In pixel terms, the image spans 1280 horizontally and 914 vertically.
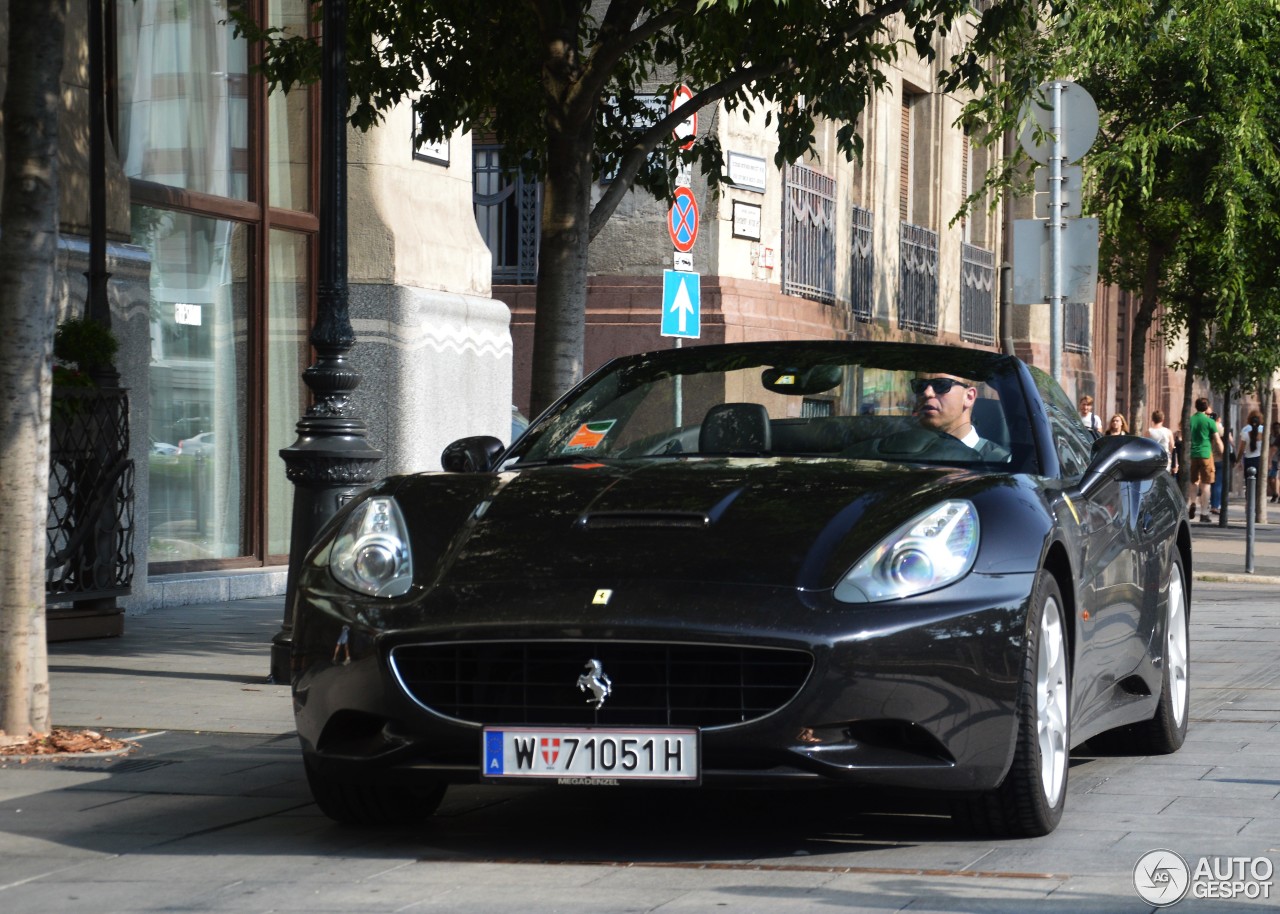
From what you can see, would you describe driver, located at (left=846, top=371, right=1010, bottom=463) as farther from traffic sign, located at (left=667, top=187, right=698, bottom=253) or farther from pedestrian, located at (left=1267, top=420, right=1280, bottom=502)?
pedestrian, located at (left=1267, top=420, right=1280, bottom=502)

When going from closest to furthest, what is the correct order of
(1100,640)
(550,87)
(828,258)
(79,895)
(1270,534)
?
1. (79,895)
2. (1100,640)
3. (550,87)
4. (828,258)
5. (1270,534)

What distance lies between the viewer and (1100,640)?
6.61 m

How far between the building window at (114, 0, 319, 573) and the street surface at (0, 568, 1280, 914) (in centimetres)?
624

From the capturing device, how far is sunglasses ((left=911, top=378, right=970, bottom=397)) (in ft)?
21.9

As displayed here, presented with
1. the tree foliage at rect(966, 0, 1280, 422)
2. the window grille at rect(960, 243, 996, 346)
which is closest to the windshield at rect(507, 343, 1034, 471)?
the tree foliage at rect(966, 0, 1280, 422)

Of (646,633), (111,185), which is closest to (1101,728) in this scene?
(646,633)

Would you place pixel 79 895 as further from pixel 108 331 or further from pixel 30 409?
pixel 108 331

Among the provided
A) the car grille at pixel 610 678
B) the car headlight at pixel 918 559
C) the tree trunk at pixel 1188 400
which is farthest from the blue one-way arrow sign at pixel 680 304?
the tree trunk at pixel 1188 400

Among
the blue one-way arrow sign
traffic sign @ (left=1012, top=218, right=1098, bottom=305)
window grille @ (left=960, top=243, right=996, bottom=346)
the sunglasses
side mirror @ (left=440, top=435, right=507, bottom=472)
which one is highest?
window grille @ (left=960, top=243, right=996, bottom=346)

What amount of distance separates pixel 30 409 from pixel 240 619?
5517 mm

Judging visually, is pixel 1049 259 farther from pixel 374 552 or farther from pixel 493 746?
pixel 493 746

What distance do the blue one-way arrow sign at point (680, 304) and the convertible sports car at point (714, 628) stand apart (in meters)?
7.57

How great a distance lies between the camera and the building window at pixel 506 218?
2194 cm

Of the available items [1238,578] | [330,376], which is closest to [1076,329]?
[1238,578]
